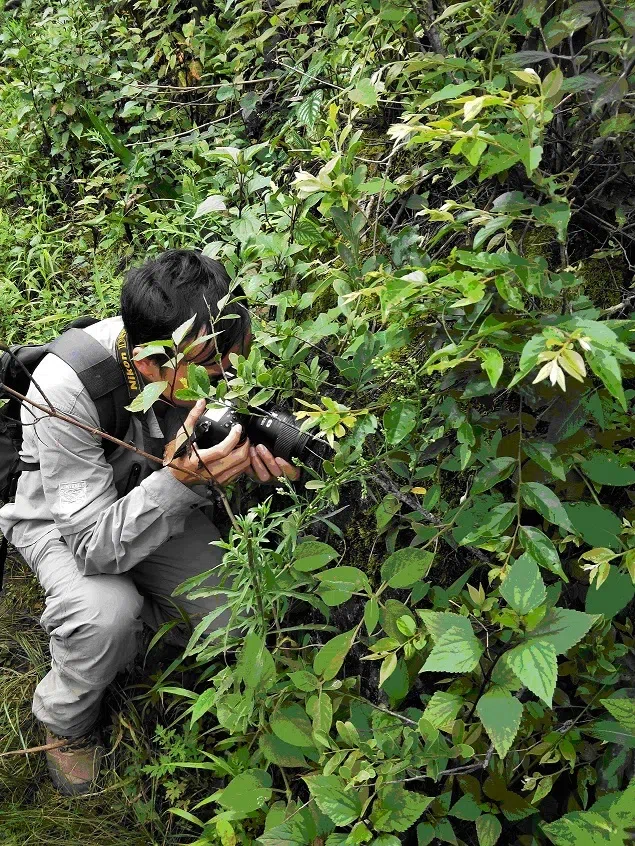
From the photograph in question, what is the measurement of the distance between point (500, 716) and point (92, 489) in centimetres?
146

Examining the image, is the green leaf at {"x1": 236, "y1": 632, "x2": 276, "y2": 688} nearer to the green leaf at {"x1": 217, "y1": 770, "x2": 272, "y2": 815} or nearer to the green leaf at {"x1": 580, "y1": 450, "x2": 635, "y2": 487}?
the green leaf at {"x1": 217, "y1": 770, "x2": 272, "y2": 815}

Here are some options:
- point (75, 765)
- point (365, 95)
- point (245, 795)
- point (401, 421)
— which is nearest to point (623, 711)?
point (401, 421)

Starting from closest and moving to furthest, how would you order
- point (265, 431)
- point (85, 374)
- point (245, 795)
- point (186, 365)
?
point (245, 795) < point (186, 365) < point (265, 431) < point (85, 374)

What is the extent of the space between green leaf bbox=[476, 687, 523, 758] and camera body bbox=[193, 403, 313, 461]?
3.15 feet

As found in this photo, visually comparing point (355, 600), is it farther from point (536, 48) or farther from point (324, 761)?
point (536, 48)

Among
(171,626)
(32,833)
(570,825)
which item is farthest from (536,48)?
(32,833)

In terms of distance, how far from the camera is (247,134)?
3.41 meters

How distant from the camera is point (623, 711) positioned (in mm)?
1462

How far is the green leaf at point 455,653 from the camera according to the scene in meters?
1.29

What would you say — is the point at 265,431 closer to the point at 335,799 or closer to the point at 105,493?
the point at 105,493

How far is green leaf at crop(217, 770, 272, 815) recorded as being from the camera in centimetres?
185

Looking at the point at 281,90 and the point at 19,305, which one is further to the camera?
the point at 19,305

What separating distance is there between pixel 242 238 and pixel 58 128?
8.05 feet

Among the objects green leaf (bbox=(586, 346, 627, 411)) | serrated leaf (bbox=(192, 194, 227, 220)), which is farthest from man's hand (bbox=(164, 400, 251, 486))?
green leaf (bbox=(586, 346, 627, 411))
